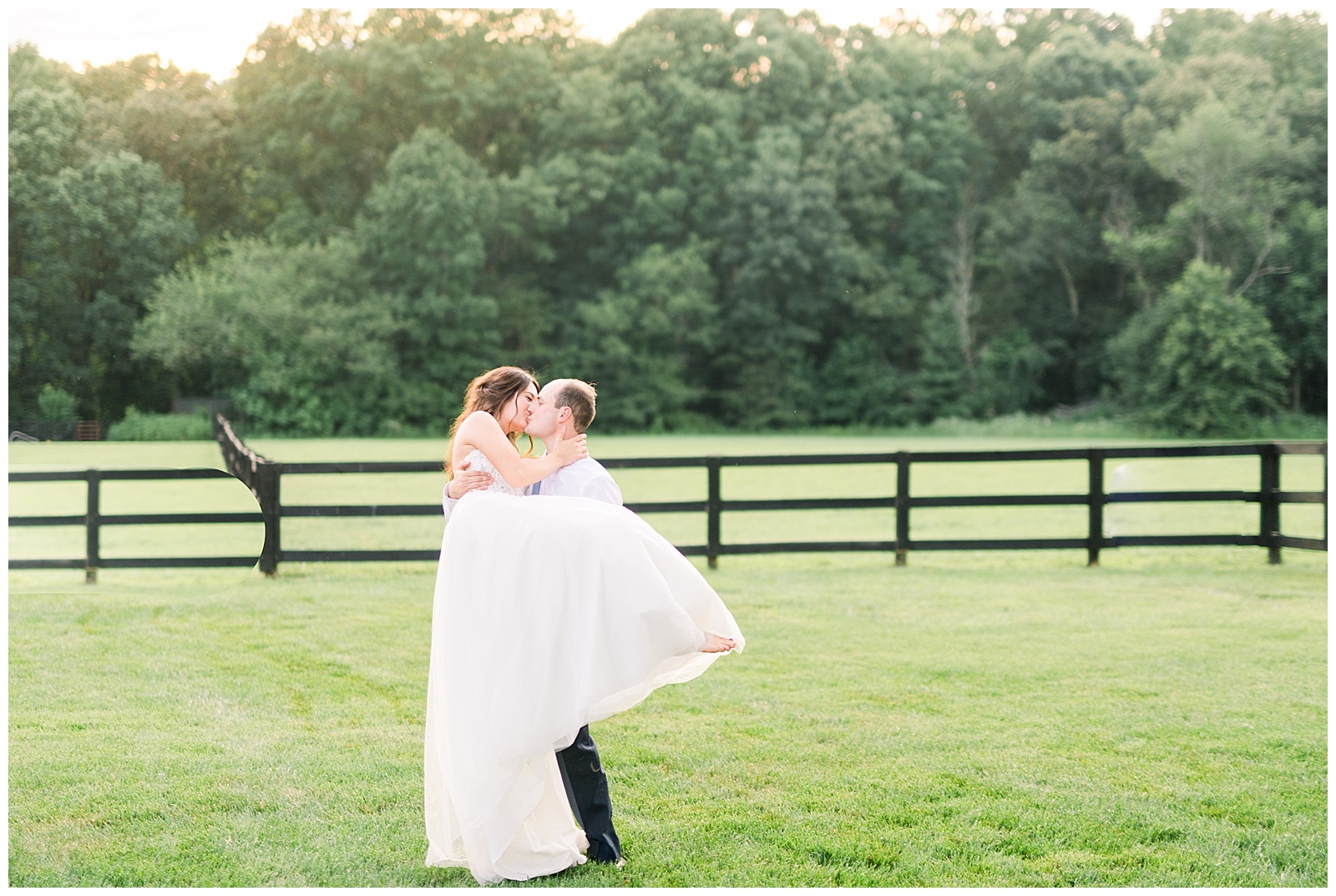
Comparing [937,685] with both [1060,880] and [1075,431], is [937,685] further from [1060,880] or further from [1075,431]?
[1075,431]

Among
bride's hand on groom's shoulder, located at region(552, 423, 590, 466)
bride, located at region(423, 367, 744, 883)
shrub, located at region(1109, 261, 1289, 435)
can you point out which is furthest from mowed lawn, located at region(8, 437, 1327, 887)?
shrub, located at region(1109, 261, 1289, 435)

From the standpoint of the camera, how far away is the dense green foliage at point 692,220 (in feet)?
126

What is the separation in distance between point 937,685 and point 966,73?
4448 centimetres

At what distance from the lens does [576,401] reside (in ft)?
12.5

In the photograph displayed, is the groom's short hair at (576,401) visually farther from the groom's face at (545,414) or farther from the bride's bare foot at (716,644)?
the bride's bare foot at (716,644)

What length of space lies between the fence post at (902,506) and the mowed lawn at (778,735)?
1.93ft

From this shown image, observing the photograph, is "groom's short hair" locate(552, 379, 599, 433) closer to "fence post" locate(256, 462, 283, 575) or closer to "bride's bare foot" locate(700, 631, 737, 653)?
"bride's bare foot" locate(700, 631, 737, 653)

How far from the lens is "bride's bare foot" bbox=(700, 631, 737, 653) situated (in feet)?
12.0

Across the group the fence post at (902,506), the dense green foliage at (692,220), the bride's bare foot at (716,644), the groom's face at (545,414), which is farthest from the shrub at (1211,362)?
the groom's face at (545,414)

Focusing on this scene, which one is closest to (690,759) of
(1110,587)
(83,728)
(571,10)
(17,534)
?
(83,728)

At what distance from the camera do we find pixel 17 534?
964cm

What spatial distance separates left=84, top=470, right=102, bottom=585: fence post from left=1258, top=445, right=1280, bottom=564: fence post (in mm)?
10007

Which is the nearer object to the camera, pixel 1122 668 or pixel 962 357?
pixel 1122 668

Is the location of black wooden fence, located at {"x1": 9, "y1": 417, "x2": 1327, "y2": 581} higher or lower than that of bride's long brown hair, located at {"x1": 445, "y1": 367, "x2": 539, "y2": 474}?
lower
